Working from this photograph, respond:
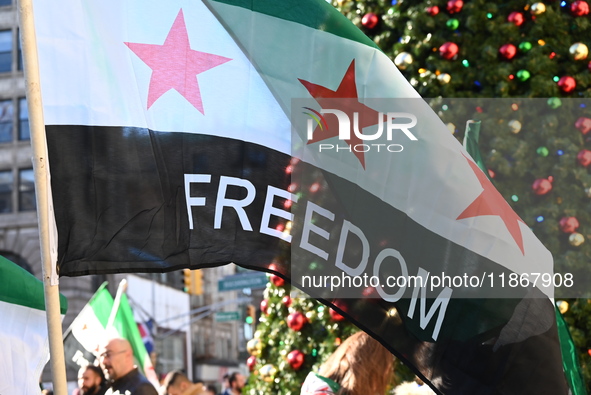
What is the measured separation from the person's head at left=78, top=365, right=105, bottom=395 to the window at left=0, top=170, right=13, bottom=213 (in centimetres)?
2236

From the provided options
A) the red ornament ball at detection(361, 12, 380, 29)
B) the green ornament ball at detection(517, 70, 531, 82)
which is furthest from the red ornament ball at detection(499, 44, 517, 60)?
the red ornament ball at detection(361, 12, 380, 29)

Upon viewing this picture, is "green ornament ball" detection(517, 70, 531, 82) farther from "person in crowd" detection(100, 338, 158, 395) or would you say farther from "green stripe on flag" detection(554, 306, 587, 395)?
"person in crowd" detection(100, 338, 158, 395)

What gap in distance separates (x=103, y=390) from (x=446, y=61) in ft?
11.5

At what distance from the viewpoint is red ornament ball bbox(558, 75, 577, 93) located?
204 inches

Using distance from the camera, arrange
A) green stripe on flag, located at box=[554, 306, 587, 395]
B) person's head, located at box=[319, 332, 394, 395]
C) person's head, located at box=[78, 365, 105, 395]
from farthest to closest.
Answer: person's head, located at box=[78, 365, 105, 395] → green stripe on flag, located at box=[554, 306, 587, 395] → person's head, located at box=[319, 332, 394, 395]

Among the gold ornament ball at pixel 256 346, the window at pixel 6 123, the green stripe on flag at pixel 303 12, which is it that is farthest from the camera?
the window at pixel 6 123

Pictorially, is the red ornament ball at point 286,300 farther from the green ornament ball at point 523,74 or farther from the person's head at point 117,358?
the green ornament ball at point 523,74

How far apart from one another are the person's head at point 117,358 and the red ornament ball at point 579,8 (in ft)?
13.3

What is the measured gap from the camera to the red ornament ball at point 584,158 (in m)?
5.11

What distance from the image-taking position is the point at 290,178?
3.43 m

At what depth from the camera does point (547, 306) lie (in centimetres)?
339

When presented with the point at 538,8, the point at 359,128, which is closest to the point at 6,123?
the point at 538,8

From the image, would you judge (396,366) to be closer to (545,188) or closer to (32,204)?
(545,188)

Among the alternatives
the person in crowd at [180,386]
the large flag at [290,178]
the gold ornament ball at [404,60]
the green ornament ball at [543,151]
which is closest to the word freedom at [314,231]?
the large flag at [290,178]
